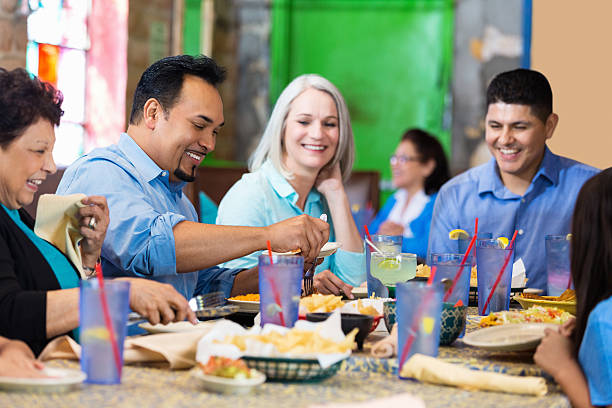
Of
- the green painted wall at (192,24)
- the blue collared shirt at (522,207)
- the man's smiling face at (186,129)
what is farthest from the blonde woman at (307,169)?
the green painted wall at (192,24)

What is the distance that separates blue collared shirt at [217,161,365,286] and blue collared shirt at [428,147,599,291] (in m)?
0.38

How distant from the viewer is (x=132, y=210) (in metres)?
2.12

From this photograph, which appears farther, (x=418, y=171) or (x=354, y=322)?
(x=418, y=171)

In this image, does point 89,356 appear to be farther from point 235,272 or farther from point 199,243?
point 235,272

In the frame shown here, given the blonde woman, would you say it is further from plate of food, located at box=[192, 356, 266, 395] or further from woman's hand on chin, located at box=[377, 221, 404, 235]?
plate of food, located at box=[192, 356, 266, 395]

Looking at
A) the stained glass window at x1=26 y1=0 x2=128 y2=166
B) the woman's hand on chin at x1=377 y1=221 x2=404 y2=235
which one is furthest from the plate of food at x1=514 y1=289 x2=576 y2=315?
the stained glass window at x1=26 y1=0 x2=128 y2=166

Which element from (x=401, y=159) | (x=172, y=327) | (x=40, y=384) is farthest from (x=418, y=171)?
(x=40, y=384)

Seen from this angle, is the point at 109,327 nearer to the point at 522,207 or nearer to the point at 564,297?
the point at 564,297

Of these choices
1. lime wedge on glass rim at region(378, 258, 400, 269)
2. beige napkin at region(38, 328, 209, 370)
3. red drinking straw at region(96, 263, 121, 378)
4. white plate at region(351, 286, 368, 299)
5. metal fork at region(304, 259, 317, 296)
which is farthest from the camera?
white plate at region(351, 286, 368, 299)

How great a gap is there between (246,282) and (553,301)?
92cm

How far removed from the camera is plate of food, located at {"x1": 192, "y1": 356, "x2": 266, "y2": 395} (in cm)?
115

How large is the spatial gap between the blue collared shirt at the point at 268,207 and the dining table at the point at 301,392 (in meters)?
1.53

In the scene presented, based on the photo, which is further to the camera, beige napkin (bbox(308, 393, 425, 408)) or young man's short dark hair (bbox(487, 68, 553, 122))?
young man's short dark hair (bbox(487, 68, 553, 122))

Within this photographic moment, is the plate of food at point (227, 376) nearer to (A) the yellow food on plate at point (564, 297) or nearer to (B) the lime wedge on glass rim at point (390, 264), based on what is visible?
(B) the lime wedge on glass rim at point (390, 264)
